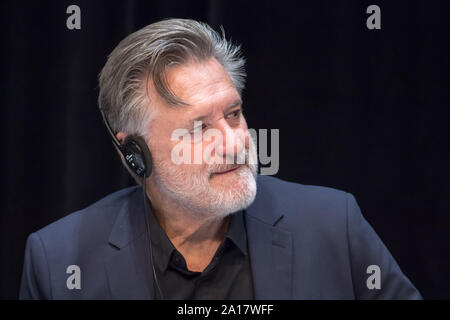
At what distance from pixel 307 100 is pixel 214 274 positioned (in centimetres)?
72

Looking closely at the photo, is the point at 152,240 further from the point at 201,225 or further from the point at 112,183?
the point at 112,183

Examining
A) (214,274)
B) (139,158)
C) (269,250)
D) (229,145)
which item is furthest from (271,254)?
(139,158)

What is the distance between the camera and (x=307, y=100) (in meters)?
1.97

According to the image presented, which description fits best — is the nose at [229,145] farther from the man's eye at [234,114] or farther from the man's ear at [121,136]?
the man's ear at [121,136]

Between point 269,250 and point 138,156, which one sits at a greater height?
point 138,156

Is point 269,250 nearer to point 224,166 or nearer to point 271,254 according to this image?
point 271,254

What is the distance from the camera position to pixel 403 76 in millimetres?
1930

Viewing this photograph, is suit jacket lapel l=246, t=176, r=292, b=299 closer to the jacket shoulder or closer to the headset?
the headset

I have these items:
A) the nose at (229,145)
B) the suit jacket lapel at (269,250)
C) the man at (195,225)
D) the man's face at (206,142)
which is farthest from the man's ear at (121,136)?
the suit jacket lapel at (269,250)

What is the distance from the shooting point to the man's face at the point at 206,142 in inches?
59.7

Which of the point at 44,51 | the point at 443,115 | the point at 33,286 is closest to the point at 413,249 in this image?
the point at 443,115

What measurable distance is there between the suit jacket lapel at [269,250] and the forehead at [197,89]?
1.09 feet

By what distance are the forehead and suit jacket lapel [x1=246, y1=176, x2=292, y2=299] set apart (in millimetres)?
332

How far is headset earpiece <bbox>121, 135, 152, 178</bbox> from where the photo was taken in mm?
1546
